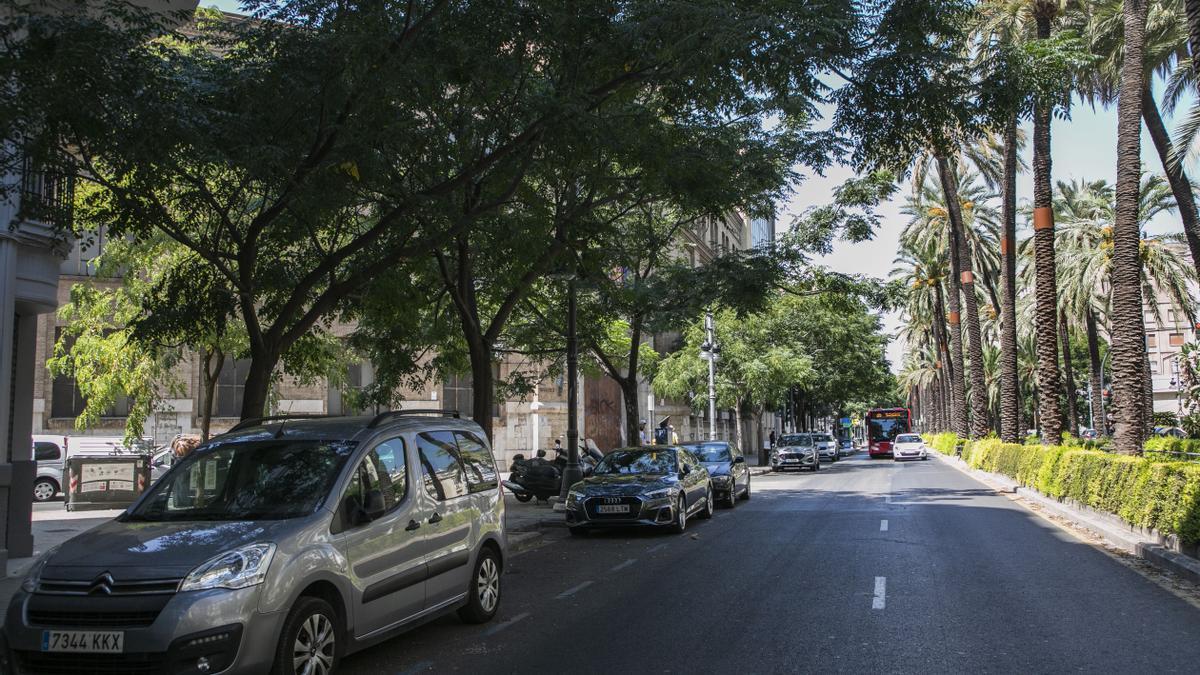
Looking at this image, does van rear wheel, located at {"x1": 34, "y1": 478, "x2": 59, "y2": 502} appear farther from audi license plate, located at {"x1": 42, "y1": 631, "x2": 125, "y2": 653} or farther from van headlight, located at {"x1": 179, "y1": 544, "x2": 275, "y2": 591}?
van headlight, located at {"x1": 179, "y1": 544, "x2": 275, "y2": 591}

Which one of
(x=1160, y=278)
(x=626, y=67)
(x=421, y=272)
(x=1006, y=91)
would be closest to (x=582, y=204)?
(x=421, y=272)

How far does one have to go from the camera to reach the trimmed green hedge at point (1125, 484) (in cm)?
1140

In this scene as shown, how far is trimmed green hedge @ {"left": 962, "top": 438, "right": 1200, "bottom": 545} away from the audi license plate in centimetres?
1127

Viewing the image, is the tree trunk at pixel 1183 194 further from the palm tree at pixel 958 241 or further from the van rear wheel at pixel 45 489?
the van rear wheel at pixel 45 489

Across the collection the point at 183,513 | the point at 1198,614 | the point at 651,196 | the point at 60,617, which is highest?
the point at 651,196

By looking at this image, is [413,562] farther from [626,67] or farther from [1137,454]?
[1137,454]

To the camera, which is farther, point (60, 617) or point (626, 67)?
point (626, 67)

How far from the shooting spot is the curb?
10.7 m

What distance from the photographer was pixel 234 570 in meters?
5.65

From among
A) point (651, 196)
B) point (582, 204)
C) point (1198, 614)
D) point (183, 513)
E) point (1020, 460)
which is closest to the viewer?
point (183, 513)

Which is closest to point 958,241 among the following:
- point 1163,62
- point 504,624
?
point 1163,62

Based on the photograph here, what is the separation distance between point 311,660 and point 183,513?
1481 mm

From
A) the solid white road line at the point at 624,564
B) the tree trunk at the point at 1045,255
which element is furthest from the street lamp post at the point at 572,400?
the tree trunk at the point at 1045,255

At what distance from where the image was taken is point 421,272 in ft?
55.7
